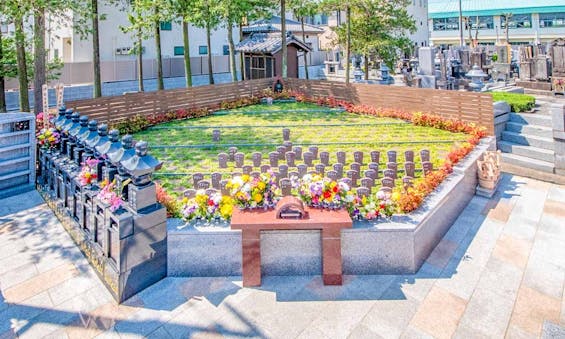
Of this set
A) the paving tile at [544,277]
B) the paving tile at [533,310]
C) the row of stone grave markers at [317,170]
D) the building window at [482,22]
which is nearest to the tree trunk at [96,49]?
the row of stone grave markers at [317,170]

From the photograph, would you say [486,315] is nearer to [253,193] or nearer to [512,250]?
[512,250]

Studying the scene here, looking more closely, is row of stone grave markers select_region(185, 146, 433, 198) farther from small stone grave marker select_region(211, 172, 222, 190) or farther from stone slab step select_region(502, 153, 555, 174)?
stone slab step select_region(502, 153, 555, 174)

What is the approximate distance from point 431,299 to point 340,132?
993 centimetres

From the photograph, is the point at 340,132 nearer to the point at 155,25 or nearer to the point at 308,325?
the point at 308,325

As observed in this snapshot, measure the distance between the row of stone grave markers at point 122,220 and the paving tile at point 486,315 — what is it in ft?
14.6

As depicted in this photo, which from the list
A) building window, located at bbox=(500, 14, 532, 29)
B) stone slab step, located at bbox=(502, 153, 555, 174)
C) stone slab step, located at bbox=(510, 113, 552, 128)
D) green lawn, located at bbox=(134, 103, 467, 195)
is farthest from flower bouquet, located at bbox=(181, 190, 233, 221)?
building window, located at bbox=(500, 14, 532, 29)

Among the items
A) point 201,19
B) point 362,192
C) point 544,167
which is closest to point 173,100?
point 201,19

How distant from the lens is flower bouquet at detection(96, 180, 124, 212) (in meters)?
5.62

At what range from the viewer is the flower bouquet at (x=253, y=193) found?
6.21 meters

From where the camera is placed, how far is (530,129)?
12680 mm

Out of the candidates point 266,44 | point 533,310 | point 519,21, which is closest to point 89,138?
point 533,310

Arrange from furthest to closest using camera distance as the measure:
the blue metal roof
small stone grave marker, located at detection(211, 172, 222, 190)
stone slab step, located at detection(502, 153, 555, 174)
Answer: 1. the blue metal roof
2. stone slab step, located at detection(502, 153, 555, 174)
3. small stone grave marker, located at detection(211, 172, 222, 190)

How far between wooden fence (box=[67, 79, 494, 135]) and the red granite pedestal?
9773 millimetres

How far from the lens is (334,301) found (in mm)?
5473
